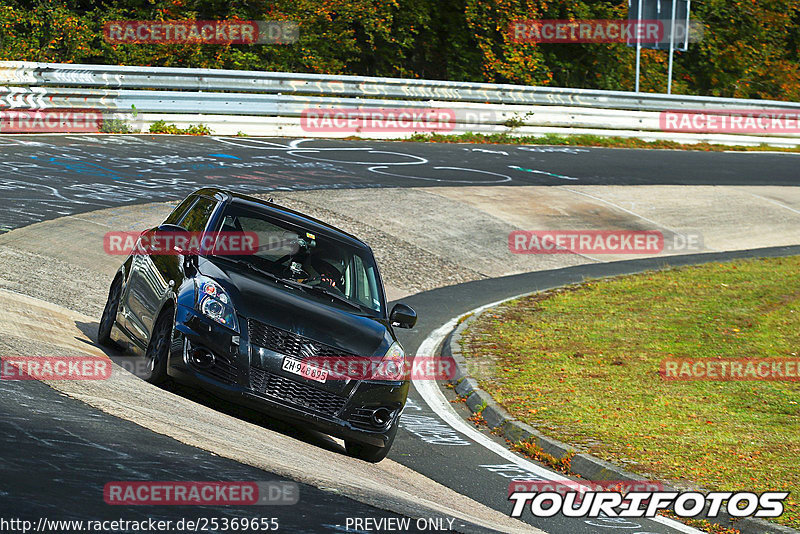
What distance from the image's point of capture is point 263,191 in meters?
18.7

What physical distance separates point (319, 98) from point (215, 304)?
1851cm

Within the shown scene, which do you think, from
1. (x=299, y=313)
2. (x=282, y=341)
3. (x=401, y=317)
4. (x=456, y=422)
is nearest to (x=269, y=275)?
(x=299, y=313)

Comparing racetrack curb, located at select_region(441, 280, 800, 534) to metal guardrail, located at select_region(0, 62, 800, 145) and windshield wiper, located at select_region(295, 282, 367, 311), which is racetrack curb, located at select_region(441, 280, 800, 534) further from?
metal guardrail, located at select_region(0, 62, 800, 145)

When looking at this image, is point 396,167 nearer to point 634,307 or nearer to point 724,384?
point 634,307

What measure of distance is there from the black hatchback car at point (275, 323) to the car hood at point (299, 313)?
0.01m

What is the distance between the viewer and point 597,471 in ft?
27.1

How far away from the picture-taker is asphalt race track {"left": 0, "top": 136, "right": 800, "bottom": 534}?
5.38m

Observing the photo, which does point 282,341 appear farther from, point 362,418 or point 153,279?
point 153,279

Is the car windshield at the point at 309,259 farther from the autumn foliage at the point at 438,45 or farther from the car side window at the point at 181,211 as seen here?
the autumn foliage at the point at 438,45

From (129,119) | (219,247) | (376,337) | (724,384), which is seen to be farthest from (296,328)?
(129,119)

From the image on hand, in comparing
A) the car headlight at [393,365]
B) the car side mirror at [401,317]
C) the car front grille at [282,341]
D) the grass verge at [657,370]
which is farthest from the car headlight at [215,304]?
the grass verge at [657,370]

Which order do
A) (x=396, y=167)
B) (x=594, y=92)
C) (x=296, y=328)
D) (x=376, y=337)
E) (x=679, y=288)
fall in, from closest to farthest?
(x=296, y=328) → (x=376, y=337) → (x=679, y=288) → (x=396, y=167) → (x=594, y=92)

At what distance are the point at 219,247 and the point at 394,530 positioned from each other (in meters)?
3.95

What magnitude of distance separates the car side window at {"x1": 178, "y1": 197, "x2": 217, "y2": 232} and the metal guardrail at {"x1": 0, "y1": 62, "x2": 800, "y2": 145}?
1331 centimetres
